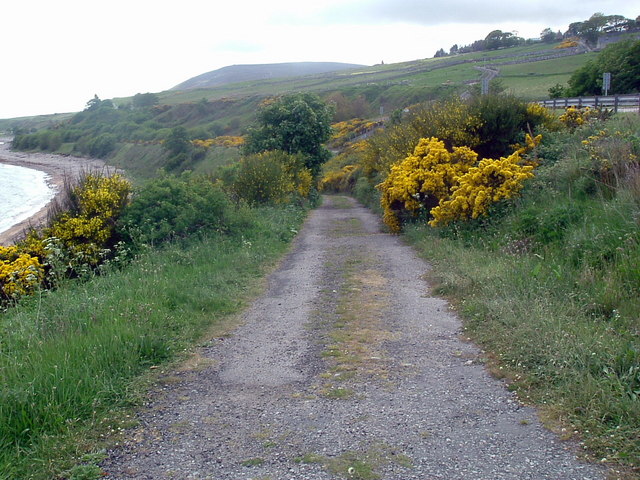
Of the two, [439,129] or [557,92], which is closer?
[439,129]

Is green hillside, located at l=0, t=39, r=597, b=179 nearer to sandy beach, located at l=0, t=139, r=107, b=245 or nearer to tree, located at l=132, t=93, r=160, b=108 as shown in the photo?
tree, located at l=132, t=93, r=160, b=108

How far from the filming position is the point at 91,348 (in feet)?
19.7

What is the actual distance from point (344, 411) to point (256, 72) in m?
183

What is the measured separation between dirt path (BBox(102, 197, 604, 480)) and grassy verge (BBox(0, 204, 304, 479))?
14.4 inches

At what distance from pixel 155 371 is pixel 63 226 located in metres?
10.2

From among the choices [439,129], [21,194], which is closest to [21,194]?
[21,194]

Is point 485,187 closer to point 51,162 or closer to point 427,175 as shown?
point 427,175

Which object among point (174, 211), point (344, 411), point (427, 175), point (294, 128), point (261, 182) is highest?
point (294, 128)

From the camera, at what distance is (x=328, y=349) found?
691cm

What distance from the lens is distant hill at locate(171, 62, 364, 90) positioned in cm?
17235

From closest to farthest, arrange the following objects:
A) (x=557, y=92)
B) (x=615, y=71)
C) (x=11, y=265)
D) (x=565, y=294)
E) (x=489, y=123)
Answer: (x=565, y=294)
(x=11, y=265)
(x=489, y=123)
(x=615, y=71)
(x=557, y=92)

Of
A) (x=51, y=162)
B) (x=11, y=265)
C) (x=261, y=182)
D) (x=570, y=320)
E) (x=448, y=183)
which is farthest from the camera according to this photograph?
(x=51, y=162)

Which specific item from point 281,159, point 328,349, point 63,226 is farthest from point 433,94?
point 328,349

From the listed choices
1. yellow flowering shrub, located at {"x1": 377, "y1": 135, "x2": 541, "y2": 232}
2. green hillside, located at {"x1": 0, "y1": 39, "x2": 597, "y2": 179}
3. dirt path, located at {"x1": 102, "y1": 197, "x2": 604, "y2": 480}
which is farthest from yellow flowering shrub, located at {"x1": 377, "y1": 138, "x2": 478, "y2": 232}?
green hillside, located at {"x1": 0, "y1": 39, "x2": 597, "y2": 179}
